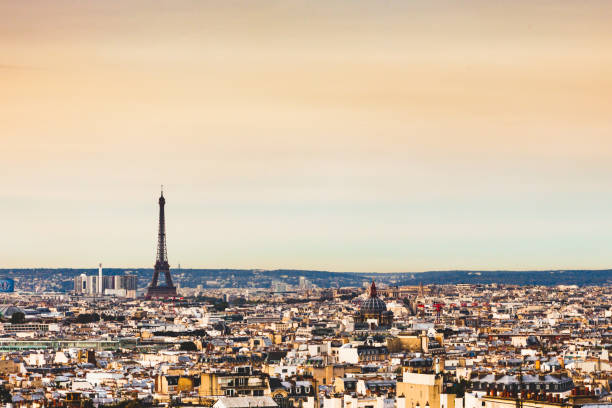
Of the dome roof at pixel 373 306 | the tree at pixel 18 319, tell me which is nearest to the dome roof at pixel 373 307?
the dome roof at pixel 373 306

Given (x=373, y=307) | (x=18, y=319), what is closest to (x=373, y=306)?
(x=373, y=307)

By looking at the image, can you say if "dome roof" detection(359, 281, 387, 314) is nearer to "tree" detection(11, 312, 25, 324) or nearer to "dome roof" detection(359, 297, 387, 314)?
"dome roof" detection(359, 297, 387, 314)

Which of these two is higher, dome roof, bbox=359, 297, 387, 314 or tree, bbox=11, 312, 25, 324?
dome roof, bbox=359, 297, 387, 314

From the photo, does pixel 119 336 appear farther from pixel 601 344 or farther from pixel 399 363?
pixel 399 363

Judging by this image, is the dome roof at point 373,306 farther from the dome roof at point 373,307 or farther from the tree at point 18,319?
the tree at point 18,319

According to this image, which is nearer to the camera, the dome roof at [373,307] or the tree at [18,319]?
the dome roof at [373,307]

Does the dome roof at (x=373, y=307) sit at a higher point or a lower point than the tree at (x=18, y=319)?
higher

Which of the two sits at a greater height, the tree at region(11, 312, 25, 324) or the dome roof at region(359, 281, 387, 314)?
the dome roof at region(359, 281, 387, 314)

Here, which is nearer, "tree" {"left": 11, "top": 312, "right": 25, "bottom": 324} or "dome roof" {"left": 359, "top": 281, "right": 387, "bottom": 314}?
"dome roof" {"left": 359, "top": 281, "right": 387, "bottom": 314}

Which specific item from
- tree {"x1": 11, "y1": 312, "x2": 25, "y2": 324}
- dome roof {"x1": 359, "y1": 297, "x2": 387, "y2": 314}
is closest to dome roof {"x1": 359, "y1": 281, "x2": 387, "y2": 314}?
dome roof {"x1": 359, "y1": 297, "x2": 387, "y2": 314}

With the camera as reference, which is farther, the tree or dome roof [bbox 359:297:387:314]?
the tree

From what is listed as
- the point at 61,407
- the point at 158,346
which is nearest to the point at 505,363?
the point at 61,407
